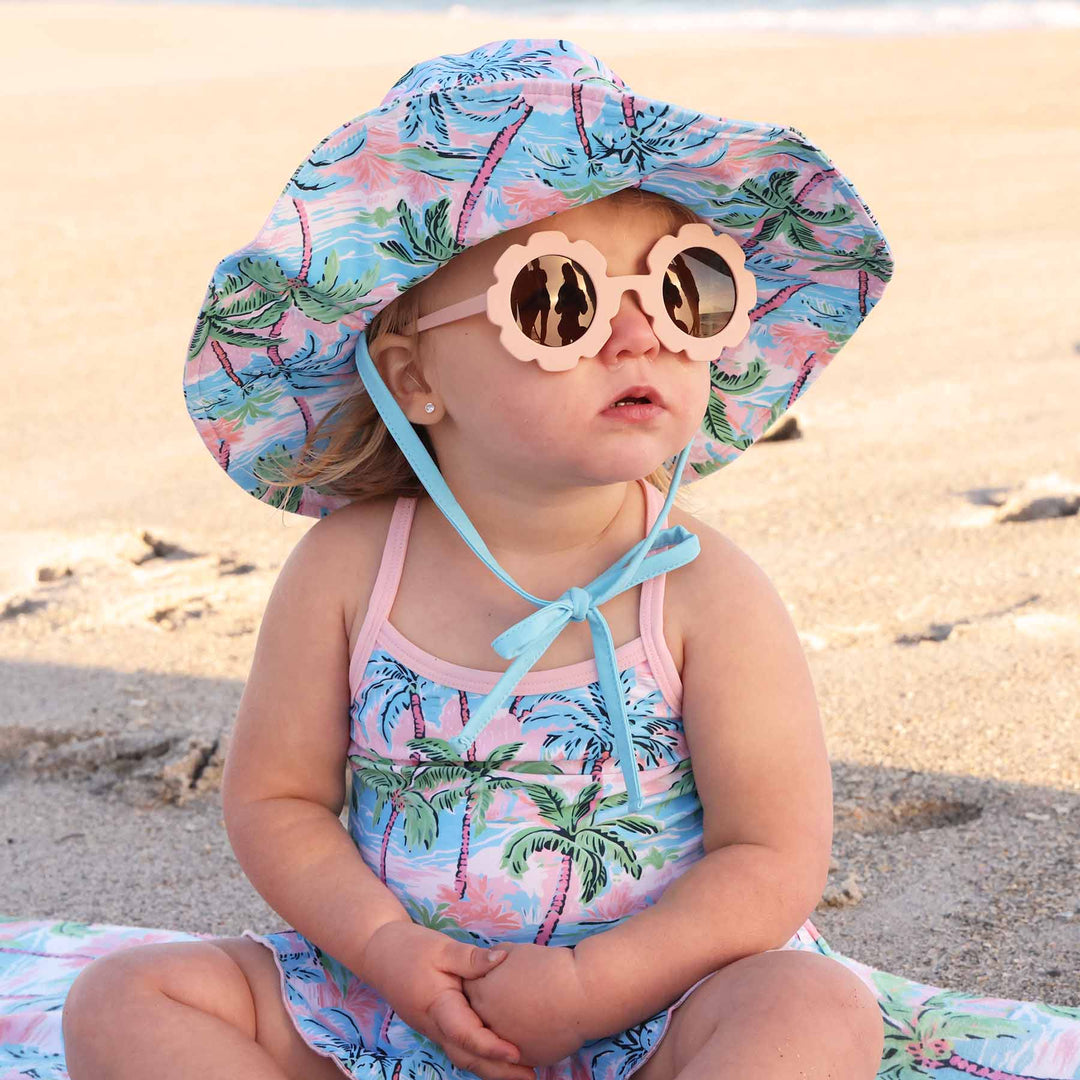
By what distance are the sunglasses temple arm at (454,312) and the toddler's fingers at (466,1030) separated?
2.51 ft

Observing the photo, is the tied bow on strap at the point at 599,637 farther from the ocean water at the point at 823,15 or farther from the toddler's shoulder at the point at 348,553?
the ocean water at the point at 823,15

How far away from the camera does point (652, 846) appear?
1.88 meters

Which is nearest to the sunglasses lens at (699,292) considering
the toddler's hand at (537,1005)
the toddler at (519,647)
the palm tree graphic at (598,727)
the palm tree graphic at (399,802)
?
the toddler at (519,647)

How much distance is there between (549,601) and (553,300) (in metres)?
0.38

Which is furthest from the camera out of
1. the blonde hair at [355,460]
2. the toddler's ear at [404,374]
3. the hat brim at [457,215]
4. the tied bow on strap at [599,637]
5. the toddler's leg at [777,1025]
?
the blonde hair at [355,460]

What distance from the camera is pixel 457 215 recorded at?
5.72ft

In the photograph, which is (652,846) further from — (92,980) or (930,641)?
(930,641)

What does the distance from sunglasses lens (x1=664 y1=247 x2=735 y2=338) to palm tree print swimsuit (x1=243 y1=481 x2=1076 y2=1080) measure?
0.32 metres

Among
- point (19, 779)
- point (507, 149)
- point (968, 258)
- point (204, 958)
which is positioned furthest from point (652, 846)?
point (968, 258)

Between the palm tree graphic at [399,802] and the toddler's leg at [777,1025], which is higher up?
the palm tree graphic at [399,802]

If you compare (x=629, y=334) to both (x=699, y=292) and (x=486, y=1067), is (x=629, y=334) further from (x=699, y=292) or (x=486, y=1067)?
(x=486, y=1067)

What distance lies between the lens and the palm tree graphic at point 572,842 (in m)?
1.84

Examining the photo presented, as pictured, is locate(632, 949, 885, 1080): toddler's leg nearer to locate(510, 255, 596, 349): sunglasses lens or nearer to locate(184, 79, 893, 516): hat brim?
locate(510, 255, 596, 349): sunglasses lens

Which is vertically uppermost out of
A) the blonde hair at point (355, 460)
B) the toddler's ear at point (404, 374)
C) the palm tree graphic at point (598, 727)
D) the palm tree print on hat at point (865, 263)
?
the palm tree print on hat at point (865, 263)
